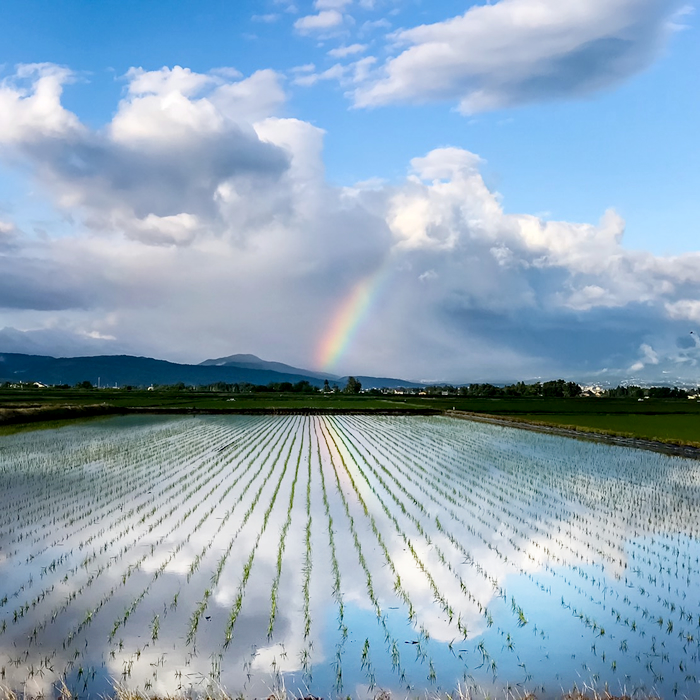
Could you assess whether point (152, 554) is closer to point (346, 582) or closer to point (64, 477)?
point (346, 582)

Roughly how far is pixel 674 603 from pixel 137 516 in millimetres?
8952

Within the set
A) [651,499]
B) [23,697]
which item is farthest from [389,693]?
[651,499]

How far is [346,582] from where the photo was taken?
7.81 m

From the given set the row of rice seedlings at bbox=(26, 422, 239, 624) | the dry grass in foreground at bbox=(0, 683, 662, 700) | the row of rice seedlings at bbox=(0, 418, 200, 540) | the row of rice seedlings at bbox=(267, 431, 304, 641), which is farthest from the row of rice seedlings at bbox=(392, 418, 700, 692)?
the row of rice seedlings at bbox=(0, 418, 200, 540)

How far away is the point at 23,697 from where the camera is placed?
488 centimetres

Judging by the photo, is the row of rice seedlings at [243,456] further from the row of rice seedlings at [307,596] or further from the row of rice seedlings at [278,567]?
the row of rice seedlings at [307,596]

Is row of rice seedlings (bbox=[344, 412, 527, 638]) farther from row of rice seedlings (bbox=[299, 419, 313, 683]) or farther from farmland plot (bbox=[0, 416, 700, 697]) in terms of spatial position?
row of rice seedlings (bbox=[299, 419, 313, 683])

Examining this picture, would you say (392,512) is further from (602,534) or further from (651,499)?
(651,499)

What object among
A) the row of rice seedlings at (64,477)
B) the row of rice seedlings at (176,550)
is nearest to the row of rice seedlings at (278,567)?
the row of rice seedlings at (176,550)

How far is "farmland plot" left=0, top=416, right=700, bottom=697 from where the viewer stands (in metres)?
5.49

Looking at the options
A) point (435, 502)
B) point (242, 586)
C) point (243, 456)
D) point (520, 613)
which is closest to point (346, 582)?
point (242, 586)

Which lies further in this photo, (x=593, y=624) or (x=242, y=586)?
(x=242, y=586)

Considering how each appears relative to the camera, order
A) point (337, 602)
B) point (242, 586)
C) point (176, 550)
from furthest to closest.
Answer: point (176, 550), point (242, 586), point (337, 602)

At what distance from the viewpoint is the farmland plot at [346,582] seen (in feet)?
18.0
